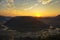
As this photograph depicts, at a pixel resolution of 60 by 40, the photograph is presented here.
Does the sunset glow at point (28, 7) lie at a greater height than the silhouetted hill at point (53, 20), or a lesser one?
greater

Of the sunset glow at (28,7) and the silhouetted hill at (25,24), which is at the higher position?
the sunset glow at (28,7)

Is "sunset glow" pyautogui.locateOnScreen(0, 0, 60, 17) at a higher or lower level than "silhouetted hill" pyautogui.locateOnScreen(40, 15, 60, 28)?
higher

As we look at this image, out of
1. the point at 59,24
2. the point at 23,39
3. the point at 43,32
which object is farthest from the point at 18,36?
the point at 59,24

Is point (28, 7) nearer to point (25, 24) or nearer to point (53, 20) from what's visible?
point (25, 24)

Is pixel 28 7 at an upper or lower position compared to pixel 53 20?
upper

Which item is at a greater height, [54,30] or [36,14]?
[36,14]

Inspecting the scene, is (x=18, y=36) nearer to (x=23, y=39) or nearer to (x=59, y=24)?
(x=23, y=39)

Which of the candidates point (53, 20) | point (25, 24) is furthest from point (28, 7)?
point (53, 20)

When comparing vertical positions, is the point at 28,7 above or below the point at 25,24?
above
